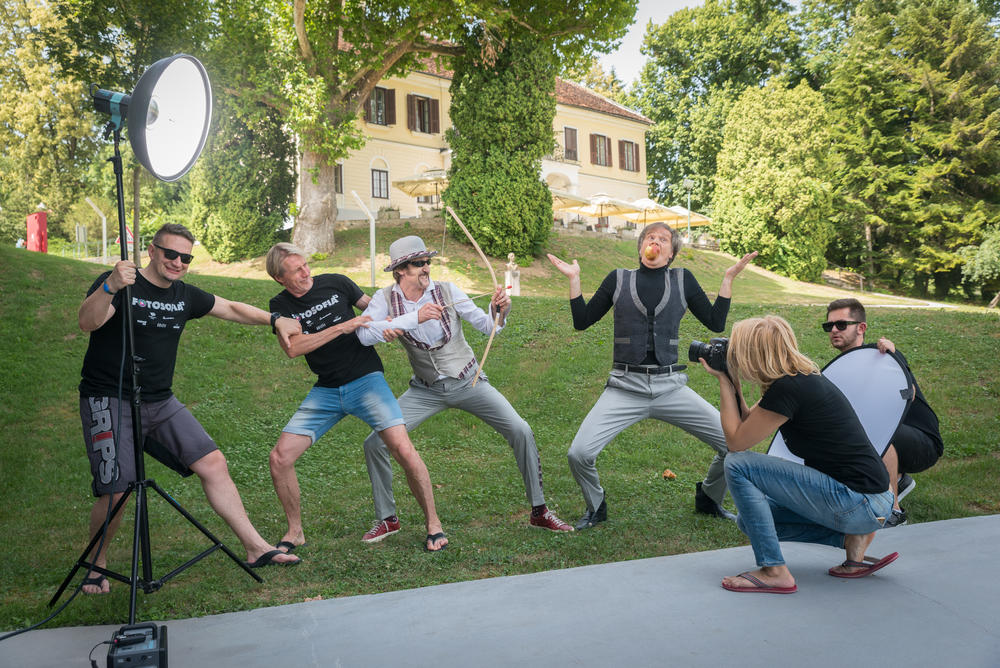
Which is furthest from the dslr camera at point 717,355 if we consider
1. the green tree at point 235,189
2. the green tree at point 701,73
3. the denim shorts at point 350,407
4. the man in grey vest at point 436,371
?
Answer: the green tree at point 701,73

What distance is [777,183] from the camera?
99.9 feet

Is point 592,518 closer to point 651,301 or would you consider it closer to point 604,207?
point 651,301

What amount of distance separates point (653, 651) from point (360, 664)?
1.22 meters

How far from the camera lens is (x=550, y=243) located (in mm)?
23531

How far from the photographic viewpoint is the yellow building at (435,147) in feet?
98.5

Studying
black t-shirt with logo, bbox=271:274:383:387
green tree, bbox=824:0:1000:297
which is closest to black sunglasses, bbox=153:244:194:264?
black t-shirt with logo, bbox=271:274:383:387

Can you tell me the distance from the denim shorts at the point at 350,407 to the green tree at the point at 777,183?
28230 mm

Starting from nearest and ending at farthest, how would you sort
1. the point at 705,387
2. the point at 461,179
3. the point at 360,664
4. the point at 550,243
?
the point at 360,664, the point at 705,387, the point at 461,179, the point at 550,243

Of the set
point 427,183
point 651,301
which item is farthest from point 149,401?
point 427,183

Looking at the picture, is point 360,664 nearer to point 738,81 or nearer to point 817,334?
point 817,334

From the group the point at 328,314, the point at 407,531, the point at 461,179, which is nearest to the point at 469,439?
the point at 407,531

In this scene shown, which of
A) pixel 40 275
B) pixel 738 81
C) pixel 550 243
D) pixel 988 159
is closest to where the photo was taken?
pixel 40 275

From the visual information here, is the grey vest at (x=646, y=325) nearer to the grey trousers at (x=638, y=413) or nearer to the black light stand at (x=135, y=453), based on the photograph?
the grey trousers at (x=638, y=413)

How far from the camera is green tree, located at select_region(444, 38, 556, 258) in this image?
20.8 meters
